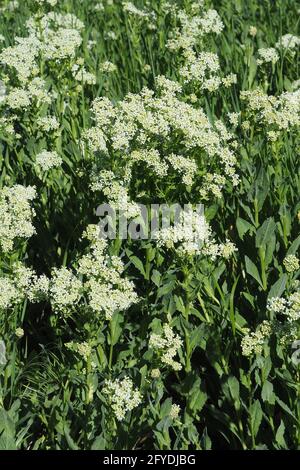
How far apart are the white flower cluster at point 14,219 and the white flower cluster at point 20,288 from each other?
0.14m

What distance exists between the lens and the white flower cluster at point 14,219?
3.45 meters

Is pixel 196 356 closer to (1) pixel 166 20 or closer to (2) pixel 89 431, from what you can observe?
(2) pixel 89 431

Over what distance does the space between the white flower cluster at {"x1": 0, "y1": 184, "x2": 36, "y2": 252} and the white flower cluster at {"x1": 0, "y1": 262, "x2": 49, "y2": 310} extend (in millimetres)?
138

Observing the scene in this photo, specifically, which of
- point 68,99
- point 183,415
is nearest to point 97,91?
point 68,99

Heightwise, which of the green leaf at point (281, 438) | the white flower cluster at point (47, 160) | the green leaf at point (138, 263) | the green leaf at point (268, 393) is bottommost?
the green leaf at point (281, 438)

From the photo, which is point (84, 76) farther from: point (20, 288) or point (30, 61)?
point (20, 288)

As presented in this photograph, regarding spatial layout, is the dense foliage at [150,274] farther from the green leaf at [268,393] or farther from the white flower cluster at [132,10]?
the white flower cluster at [132,10]

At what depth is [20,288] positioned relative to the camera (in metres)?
3.46

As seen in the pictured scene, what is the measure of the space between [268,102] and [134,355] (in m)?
1.42

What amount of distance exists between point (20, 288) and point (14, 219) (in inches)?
12.7

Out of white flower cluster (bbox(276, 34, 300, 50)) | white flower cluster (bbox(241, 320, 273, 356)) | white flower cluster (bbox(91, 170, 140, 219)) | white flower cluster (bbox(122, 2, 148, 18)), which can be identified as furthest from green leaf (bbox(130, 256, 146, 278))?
white flower cluster (bbox(122, 2, 148, 18))

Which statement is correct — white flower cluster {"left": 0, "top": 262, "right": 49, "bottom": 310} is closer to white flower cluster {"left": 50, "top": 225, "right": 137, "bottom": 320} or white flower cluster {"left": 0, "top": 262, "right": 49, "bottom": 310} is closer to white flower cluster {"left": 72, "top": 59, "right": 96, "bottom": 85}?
white flower cluster {"left": 50, "top": 225, "right": 137, "bottom": 320}

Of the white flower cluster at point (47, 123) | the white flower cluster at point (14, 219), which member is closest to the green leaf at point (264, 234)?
the white flower cluster at point (14, 219)

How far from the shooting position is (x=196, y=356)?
152 inches
